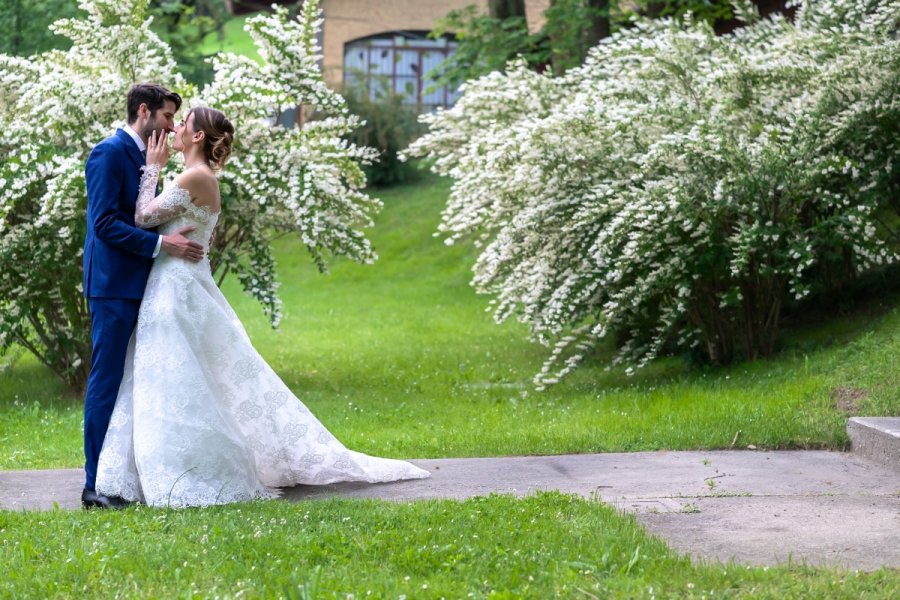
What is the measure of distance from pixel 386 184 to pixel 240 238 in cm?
2019

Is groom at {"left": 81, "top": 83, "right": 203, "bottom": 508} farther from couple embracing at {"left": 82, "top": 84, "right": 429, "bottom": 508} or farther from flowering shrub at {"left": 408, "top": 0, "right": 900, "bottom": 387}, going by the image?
flowering shrub at {"left": 408, "top": 0, "right": 900, "bottom": 387}

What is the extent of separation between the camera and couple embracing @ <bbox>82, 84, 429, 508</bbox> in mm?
5754

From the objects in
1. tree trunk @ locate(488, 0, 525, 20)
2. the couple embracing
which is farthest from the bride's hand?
tree trunk @ locate(488, 0, 525, 20)

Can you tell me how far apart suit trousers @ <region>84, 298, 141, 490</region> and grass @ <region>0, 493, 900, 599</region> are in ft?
1.80

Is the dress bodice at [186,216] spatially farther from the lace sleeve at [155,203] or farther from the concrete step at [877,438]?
the concrete step at [877,438]

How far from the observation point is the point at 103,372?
5867mm

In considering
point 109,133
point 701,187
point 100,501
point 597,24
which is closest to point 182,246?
point 100,501

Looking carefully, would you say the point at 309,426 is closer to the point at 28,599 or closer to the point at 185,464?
the point at 185,464

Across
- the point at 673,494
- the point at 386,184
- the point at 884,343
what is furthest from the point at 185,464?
the point at 386,184

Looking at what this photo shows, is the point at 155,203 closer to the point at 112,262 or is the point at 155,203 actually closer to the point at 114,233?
the point at 114,233

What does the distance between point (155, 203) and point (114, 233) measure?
0.86 feet

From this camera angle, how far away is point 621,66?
11.5 meters

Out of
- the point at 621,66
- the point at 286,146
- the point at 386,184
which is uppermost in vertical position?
Answer: the point at 621,66

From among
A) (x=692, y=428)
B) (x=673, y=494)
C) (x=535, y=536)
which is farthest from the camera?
(x=692, y=428)
